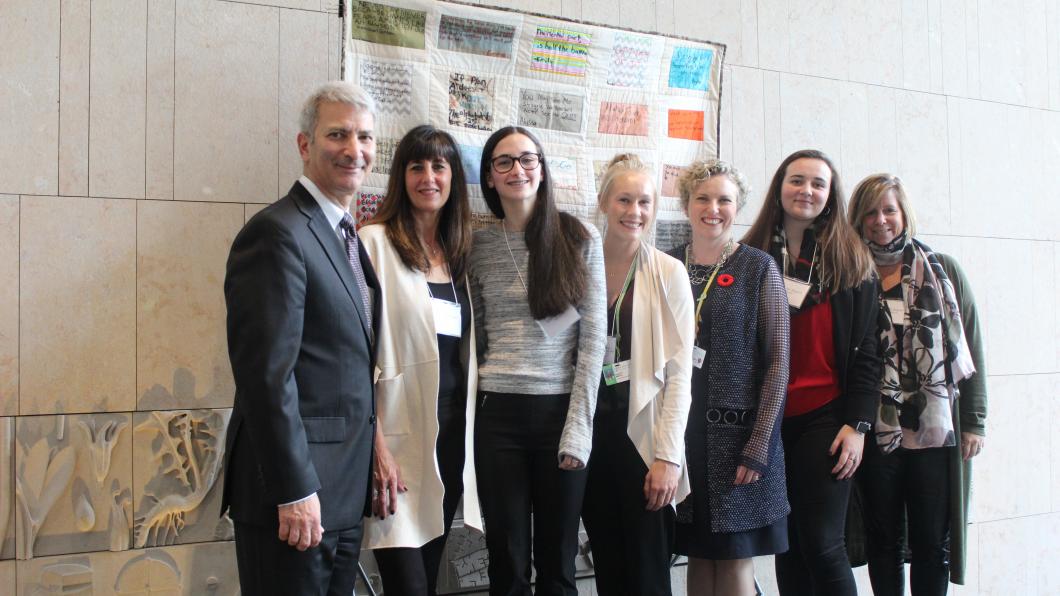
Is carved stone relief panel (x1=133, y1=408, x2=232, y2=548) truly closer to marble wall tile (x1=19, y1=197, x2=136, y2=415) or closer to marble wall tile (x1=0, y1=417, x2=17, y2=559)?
marble wall tile (x1=19, y1=197, x2=136, y2=415)

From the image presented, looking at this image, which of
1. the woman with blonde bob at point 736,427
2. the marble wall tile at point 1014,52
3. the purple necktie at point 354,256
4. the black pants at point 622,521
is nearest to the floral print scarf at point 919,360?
the woman with blonde bob at point 736,427

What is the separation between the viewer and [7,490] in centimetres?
227

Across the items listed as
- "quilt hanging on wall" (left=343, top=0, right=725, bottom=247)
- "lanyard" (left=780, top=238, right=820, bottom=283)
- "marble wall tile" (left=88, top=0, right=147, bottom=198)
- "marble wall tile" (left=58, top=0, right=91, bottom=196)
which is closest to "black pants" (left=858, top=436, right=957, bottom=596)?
"lanyard" (left=780, top=238, right=820, bottom=283)

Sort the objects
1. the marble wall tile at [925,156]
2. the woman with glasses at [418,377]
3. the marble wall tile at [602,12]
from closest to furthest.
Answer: the woman with glasses at [418,377], the marble wall tile at [602,12], the marble wall tile at [925,156]

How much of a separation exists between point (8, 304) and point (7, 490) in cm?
55

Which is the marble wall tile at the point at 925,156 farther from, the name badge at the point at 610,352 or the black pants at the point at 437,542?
the black pants at the point at 437,542

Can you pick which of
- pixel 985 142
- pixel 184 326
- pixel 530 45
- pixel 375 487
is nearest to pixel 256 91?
pixel 184 326

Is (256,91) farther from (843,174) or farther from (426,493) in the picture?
(843,174)

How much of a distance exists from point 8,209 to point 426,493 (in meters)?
1.51

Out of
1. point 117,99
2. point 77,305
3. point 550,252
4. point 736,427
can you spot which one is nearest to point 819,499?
point 736,427

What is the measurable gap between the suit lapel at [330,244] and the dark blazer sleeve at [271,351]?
0.38 ft

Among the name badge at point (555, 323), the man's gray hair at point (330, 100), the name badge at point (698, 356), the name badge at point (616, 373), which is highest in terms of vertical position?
the man's gray hair at point (330, 100)

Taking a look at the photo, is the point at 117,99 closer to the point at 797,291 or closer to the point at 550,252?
the point at 550,252

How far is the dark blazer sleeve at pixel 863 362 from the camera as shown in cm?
242
